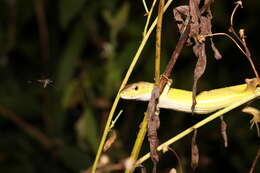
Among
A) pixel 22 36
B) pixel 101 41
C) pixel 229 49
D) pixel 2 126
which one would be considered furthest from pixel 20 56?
pixel 229 49

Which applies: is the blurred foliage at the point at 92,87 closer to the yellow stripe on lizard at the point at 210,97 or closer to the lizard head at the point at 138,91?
the lizard head at the point at 138,91

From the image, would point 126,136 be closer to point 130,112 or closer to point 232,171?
point 130,112

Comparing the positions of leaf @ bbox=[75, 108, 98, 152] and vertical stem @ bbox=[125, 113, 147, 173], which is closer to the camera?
vertical stem @ bbox=[125, 113, 147, 173]

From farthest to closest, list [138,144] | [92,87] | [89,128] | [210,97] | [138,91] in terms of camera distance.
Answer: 1. [92,87]
2. [89,128]
3. [138,91]
4. [210,97]
5. [138,144]

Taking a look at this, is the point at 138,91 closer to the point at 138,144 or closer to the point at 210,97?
the point at 210,97

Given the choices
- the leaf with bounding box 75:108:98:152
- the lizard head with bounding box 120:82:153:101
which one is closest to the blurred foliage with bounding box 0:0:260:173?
the leaf with bounding box 75:108:98:152

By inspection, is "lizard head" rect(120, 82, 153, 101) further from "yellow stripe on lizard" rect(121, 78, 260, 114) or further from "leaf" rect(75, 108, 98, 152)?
"leaf" rect(75, 108, 98, 152)

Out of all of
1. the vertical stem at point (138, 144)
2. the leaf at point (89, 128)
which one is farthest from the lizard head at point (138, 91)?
the leaf at point (89, 128)

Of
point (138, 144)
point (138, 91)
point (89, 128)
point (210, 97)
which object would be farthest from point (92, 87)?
point (138, 144)
